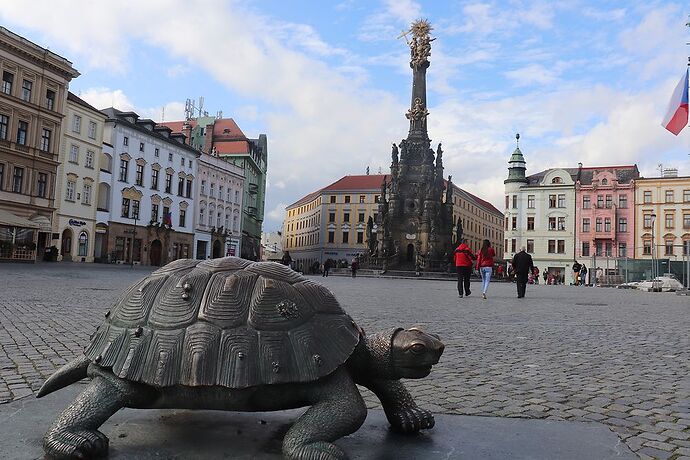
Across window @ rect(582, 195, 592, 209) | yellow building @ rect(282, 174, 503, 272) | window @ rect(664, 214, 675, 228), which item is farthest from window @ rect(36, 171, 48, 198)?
window @ rect(664, 214, 675, 228)

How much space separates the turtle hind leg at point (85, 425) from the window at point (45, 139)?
44356mm

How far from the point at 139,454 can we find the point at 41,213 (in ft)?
144

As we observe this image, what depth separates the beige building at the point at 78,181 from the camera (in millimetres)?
44844

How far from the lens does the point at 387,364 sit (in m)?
2.56

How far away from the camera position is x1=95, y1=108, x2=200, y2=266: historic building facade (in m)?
51.0

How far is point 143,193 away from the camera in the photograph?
5525 centimetres

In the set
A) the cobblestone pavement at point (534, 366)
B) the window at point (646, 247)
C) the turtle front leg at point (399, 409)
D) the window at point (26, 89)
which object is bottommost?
the cobblestone pavement at point (534, 366)

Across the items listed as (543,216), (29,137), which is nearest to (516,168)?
(543,216)

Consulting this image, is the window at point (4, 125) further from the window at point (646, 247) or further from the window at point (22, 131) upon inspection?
the window at point (646, 247)

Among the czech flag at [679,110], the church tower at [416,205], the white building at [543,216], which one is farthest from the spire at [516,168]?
the czech flag at [679,110]

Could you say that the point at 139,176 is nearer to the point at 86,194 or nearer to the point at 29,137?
the point at 86,194

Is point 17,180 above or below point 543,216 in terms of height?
below

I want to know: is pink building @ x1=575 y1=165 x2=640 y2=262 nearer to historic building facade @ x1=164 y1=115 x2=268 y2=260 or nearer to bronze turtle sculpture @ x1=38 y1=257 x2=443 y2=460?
historic building facade @ x1=164 y1=115 x2=268 y2=260

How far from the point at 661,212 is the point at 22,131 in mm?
66871
